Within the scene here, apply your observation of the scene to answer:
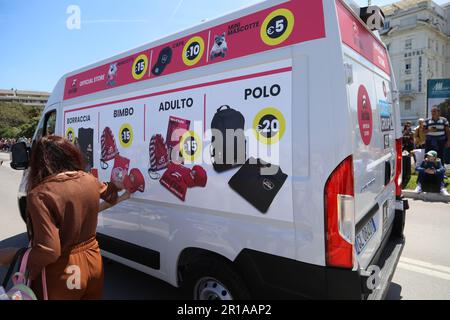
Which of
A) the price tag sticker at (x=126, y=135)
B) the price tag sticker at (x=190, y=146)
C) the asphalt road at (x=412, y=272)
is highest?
the price tag sticker at (x=126, y=135)

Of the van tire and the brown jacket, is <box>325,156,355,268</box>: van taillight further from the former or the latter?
the brown jacket

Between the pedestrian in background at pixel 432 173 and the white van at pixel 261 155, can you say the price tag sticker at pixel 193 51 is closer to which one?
the white van at pixel 261 155

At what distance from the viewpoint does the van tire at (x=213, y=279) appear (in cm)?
238

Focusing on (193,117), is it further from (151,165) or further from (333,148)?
(333,148)

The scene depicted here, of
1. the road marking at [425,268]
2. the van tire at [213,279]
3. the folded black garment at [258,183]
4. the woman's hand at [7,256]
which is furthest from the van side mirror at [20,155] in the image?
the road marking at [425,268]

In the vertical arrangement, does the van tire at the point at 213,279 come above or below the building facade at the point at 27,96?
below

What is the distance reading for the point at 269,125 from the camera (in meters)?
2.19

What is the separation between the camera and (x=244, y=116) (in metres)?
2.32

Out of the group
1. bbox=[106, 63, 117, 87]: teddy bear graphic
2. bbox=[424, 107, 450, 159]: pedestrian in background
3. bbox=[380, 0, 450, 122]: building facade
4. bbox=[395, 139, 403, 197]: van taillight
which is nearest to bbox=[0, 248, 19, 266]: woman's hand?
bbox=[106, 63, 117, 87]: teddy bear graphic

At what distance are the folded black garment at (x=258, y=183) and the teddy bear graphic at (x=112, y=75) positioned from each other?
187 cm

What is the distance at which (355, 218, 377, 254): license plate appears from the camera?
225cm

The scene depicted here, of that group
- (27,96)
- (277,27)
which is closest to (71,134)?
(277,27)

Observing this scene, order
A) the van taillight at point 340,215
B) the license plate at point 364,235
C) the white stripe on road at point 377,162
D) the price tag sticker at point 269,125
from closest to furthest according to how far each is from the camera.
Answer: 1. the van taillight at point 340,215
2. the price tag sticker at point 269,125
3. the license plate at point 364,235
4. the white stripe on road at point 377,162

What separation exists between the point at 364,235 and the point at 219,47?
1765mm
